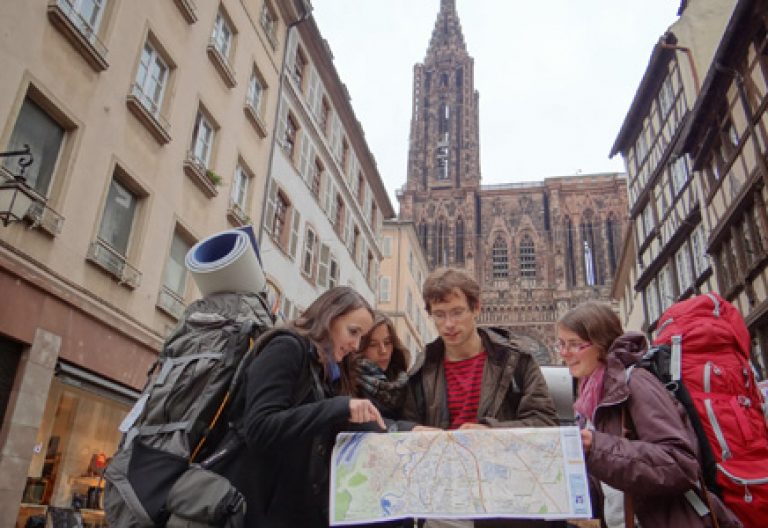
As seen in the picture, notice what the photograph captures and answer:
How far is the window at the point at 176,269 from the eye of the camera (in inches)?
399

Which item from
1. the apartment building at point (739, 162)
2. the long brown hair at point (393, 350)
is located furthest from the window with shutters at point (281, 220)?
the long brown hair at point (393, 350)

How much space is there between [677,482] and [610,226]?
5096 cm

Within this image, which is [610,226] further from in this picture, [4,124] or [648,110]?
[4,124]

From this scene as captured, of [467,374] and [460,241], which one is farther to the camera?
[460,241]

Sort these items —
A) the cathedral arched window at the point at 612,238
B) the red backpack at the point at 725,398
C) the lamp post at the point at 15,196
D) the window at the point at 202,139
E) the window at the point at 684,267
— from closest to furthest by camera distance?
1. the red backpack at the point at 725,398
2. the lamp post at the point at 15,196
3. the window at the point at 202,139
4. the window at the point at 684,267
5. the cathedral arched window at the point at 612,238

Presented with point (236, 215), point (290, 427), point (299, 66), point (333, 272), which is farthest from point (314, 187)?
point (290, 427)

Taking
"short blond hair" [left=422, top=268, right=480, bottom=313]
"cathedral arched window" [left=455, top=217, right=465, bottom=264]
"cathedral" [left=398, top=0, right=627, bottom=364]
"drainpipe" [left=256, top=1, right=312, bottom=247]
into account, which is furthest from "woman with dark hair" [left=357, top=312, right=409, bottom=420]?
"cathedral arched window" [left=455, top=217, right=465, bottom=264]

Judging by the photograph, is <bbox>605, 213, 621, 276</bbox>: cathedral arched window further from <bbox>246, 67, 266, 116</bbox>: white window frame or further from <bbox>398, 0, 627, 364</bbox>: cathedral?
<bbox>246, 67, 266, 116</bbox>: white window frame

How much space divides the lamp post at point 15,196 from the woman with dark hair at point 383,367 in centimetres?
455

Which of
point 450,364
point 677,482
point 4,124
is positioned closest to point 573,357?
point 450,364

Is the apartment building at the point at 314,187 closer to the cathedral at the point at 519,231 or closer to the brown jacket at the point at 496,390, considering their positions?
the brown jacket at the point at 496,390

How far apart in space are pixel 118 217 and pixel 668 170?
1527 cm

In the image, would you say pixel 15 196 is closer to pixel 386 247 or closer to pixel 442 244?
pixel 386 247

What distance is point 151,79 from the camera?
994 centimetres
